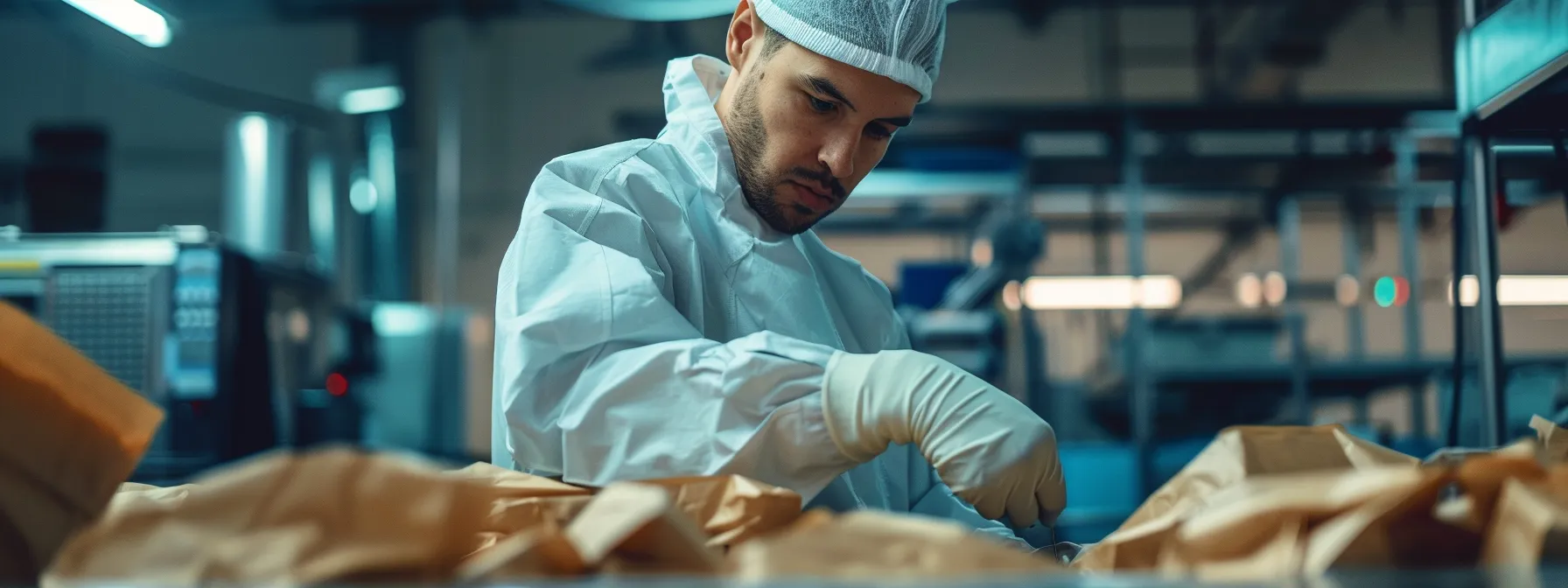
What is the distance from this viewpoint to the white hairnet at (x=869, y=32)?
109cm

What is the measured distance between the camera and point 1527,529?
0.45 m

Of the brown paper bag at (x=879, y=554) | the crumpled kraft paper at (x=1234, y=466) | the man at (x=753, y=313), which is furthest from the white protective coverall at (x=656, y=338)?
the brown paper bag at (x=879, y=554)

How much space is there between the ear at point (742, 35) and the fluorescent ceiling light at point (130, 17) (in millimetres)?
641

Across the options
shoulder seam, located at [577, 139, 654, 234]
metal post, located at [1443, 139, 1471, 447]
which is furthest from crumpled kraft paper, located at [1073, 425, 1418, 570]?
metal post, located at [1443, 139, 1471, 447]

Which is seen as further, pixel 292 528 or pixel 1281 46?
pixel 1281 46

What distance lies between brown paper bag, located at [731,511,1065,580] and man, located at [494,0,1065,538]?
325mm

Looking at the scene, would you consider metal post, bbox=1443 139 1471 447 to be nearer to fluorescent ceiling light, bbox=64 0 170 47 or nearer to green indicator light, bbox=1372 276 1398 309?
fluorescent ceiling light, bbox=64 0 170 47

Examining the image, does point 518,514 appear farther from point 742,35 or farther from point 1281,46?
point 1281,46

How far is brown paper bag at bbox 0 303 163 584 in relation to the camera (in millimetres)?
544

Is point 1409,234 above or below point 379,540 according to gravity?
above

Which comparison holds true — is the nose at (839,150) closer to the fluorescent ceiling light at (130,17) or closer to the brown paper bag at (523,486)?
the brown paper bag at (523,486)

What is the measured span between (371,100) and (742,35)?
451 cm

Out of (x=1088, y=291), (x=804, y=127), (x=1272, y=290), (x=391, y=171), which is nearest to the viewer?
(x=804, y=127)

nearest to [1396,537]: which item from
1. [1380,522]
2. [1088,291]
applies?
[1380,522]
